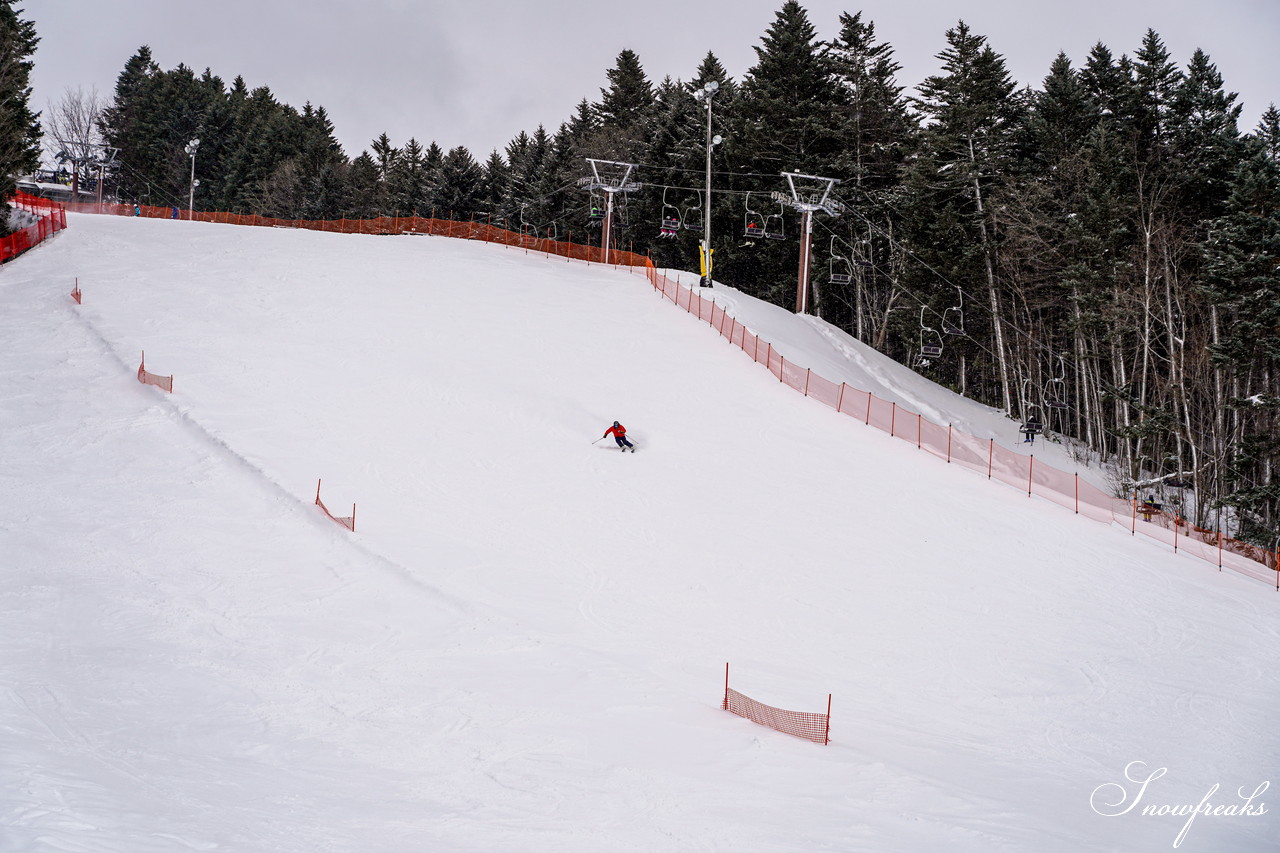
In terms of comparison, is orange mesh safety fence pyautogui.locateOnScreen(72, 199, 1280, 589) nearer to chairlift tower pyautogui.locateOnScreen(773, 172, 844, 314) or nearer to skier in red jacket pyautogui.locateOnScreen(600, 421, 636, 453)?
chairlift tower pyautogui.locateOnScreen(773, 172, 844, 314)

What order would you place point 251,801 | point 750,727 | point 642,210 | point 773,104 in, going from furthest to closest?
1. point 642,210
2. point 773,104
3. point 750,727
4. point 251,801

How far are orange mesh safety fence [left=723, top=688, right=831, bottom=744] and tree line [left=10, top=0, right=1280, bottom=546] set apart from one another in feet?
77.1

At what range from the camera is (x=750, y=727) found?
10.7 m

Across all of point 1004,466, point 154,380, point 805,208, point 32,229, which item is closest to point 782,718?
point 1004,466

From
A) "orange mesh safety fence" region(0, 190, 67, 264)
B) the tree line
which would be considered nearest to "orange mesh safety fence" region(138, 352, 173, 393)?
"orange mesh safety fence" region(0, 190, 67, 264)

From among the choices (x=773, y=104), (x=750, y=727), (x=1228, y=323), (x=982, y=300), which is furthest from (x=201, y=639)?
(x=773, y=104)

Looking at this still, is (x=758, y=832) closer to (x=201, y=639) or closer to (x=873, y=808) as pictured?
(x=873, y=808)

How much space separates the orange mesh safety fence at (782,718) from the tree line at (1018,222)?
23492 millimetres

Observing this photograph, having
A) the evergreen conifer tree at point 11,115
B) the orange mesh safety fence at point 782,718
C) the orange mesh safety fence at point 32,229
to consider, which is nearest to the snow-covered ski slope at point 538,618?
the orange mesh safety fence at point 782,718

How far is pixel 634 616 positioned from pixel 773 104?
4299 centimetres

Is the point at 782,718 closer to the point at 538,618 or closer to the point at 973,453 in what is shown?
the point at 538,618

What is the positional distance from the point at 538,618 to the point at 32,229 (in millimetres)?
33591

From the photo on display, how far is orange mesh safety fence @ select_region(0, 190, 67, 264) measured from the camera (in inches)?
1332

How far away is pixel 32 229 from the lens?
1430 inches
